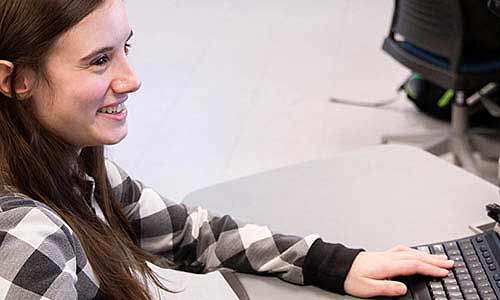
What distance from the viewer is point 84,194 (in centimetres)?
105

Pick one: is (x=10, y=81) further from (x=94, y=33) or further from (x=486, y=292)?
(x=486, y=292)

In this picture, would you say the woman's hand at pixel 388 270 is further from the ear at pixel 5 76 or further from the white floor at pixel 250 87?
the white floor at pixel 250 87

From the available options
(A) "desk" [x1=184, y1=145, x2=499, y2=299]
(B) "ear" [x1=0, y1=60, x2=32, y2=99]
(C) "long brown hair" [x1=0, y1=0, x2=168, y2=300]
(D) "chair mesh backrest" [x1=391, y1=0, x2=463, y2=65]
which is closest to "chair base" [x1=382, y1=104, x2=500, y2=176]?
(D) "chair mesh backrest" [x1=391, y1=0, x2=463, y2=65]

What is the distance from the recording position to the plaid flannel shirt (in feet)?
2.71

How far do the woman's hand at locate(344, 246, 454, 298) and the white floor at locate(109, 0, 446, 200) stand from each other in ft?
5.03

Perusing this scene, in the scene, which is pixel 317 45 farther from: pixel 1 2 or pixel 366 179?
pixel 1 2

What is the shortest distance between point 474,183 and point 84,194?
70 cm

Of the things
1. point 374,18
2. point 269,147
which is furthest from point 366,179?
point 374,18

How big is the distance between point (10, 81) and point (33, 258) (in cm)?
23

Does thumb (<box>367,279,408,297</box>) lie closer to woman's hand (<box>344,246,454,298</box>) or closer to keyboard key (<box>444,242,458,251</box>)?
woman's hand (<box>344,246,454,298</box>)

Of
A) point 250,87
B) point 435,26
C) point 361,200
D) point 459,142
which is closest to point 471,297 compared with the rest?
point 361,200

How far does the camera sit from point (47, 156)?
3.15 ft

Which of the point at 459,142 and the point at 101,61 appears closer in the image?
the point at 101,61

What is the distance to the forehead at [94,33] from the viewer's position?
35.8 inches
